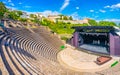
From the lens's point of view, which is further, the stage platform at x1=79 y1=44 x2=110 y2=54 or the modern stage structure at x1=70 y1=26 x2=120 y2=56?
the stage platform at x1=79 y1=44 x2=110 y2=54

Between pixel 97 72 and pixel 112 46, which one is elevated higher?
pixel 112 46

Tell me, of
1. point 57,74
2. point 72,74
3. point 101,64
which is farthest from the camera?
point 101,64

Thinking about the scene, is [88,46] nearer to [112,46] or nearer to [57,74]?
[112,46]

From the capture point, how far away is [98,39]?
3778 cm

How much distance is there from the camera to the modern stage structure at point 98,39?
2972cm

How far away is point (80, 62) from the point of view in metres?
26.5

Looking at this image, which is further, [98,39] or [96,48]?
[98,39]

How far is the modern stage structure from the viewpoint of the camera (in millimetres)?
29720

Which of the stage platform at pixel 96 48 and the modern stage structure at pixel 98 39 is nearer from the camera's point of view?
the modern stage structure at pixel 98 39

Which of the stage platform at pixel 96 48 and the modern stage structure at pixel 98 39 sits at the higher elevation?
the modern stage structure at pixel 98 39

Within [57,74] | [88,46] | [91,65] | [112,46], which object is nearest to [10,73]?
[57,74]

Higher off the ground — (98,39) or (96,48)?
(98,39)

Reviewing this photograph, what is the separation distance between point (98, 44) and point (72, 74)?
1846cm

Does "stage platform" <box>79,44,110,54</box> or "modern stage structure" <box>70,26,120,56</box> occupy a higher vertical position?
"modern stage structure" <box>70,26,120,56</box>
